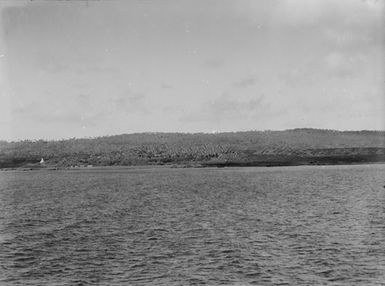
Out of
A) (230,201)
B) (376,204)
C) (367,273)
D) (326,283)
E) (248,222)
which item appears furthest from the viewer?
(230,201)

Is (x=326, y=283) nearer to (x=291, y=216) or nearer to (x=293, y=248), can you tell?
(x=293, y=248)

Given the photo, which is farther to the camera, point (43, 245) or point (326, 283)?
point (43, 245)

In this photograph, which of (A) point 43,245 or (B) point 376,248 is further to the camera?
(A) point 43,245

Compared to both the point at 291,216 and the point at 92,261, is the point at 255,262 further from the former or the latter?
the point at 291,216

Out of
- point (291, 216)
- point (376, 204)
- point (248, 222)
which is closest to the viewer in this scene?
point (248, 222)

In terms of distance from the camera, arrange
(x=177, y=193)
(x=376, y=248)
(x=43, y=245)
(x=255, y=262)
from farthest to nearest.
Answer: (x=177, y=193), (x=43, y=245), (x=376, y=248), (x=255, y=262)

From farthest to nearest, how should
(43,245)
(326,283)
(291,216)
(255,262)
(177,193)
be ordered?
1. (177,193)
2. (291,216)
3. (43,245)
4. (255,262)
5. (326,283)

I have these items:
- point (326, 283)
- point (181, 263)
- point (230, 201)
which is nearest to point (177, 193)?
point (230, 201)

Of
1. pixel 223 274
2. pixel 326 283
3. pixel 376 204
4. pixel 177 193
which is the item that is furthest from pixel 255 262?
pixel 177 193
